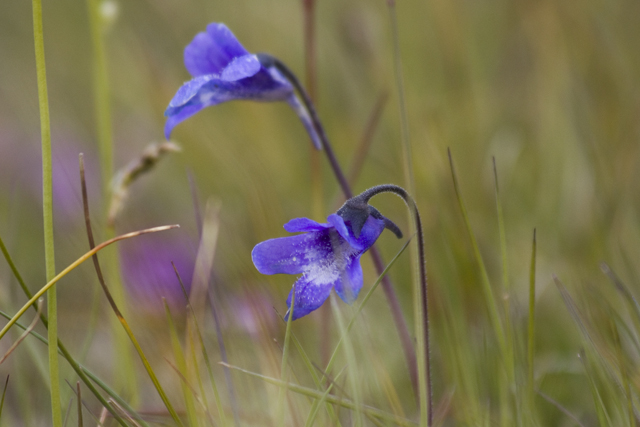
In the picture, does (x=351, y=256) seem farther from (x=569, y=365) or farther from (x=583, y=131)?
(x=583, y=131)

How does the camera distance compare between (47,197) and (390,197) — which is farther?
(390,197)

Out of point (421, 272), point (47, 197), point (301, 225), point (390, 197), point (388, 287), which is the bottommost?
point (390, 197)

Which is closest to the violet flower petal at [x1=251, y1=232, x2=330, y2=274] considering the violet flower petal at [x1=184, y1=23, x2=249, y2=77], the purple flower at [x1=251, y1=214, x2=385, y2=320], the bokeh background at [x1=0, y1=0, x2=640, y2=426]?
the purple flower at [x1=251, y1=214, x2=385, y2=320]

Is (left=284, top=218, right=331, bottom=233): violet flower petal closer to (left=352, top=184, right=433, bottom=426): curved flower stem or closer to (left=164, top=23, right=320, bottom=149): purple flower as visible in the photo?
(left=352, top=184, right=433, bottom=426): curved flower stem

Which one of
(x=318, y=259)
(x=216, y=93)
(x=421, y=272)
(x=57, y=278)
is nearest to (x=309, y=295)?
(x=318, y=259)

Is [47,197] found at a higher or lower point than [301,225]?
higher

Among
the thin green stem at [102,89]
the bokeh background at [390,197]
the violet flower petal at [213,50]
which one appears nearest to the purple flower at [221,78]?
the violet flower petal at [213,50]

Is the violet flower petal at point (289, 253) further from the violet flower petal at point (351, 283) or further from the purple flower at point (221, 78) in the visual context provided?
the purple flower at point (221, 78)

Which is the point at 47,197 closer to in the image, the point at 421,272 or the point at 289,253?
the point at 289,253
